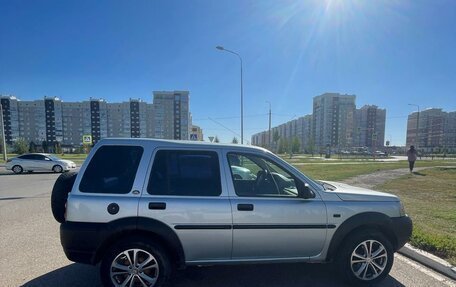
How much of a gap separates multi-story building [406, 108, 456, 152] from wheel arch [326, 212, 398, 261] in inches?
3313

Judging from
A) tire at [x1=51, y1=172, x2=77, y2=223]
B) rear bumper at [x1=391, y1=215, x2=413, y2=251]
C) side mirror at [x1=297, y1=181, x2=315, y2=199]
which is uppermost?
side mirror at [x1=297, y1=181, x2=315, y2=199]

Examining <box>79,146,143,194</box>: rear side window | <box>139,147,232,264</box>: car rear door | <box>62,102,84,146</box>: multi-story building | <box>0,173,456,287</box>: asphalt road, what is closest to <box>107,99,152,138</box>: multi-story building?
<box>62,102,84,146</box>: multi-story building

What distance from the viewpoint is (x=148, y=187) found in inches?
105

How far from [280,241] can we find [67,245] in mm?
2372

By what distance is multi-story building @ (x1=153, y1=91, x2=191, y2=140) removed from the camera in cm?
5434

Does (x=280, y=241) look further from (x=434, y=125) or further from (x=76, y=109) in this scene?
(x=434, y=125)

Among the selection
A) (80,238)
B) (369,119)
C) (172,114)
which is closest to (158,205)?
(80,238)

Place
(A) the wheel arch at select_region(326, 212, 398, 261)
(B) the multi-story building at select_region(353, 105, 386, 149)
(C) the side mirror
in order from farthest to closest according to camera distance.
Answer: (B) the multi-story building at select_region(353, 105, 386, 149)
(A) the wheel arch at select_region(326, 212, 398, 261)
(C) the side mirror

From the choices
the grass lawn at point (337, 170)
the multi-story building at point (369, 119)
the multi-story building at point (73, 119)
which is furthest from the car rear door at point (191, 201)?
the multi-story building at point (369, 119)

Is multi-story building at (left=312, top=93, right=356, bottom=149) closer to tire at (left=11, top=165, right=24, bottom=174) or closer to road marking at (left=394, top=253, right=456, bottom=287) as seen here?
tire at (left=11, top=165, right=24, bottom=174)

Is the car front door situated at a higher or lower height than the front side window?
lower

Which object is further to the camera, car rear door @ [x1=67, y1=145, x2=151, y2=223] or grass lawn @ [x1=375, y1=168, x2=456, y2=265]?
grass lawn @ [x1=375, y1=168, x2=456, y2=265]

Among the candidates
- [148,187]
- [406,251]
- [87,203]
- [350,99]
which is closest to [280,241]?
[148,187]

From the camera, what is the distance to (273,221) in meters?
2.79
